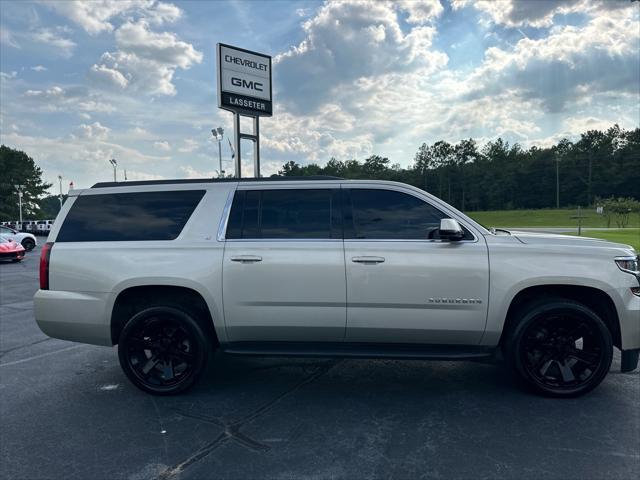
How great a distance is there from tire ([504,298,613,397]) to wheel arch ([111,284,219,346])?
2.75 metres

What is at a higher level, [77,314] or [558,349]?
[77,314]

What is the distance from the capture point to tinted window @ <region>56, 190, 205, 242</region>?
4098mm

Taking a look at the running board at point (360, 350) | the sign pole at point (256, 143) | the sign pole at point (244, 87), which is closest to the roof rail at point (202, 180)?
the running board at point (360, 350)

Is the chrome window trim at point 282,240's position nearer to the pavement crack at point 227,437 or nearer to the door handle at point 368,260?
the door handle at point 368,260

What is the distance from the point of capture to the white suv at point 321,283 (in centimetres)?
374

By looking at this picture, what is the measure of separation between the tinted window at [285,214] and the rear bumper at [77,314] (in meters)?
1.39

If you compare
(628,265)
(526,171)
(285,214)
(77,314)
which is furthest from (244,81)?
(526,171)

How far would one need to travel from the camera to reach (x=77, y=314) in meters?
4.04

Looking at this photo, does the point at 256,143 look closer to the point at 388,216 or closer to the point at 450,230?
the point at 388,216

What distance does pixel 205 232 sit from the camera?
4.02 m

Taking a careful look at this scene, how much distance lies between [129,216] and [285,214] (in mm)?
1511

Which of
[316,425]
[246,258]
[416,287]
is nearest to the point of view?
[316,425]

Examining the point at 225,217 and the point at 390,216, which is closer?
the point at 390,216

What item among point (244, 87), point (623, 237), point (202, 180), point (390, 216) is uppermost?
point (244, 87)
